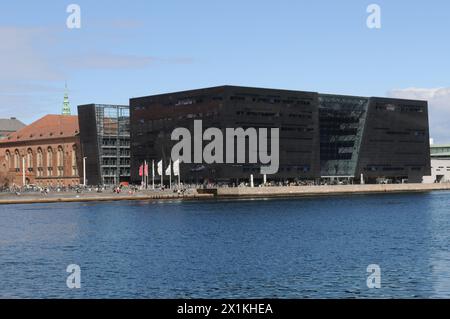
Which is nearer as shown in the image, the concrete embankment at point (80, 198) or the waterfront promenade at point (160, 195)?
the concrete embankment at point (80, 198)

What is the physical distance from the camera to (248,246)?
66.5 meters

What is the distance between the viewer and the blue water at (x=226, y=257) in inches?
1713

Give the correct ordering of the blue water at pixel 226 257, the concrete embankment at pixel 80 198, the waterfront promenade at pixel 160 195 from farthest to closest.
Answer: the waterfront promenade at pixel 160 195, the concrete embankment at pixel 80 198, the blue water at pixel 226 257

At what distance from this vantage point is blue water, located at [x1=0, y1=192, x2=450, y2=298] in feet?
143

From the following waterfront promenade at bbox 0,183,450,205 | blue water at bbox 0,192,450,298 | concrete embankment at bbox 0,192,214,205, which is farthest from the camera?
waterfront promenade at bbox 0,183,450,205

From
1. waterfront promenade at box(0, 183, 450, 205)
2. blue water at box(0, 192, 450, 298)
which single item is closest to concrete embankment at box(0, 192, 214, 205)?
waterfront promenade at box(0, 183, 450, 205)

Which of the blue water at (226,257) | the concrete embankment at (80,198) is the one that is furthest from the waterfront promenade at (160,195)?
the blue water at (226,257)

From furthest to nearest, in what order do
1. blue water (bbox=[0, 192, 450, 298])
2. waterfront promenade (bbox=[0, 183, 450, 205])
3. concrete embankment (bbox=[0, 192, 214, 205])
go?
waterfront promenade (bbox=[0, 183, 450, 205]) < concrete embankment (bbox=[0, 192, 214, 205]) < blue water (bbox=[0, 192, 450, 298])

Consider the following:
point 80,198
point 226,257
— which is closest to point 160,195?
point 80,198

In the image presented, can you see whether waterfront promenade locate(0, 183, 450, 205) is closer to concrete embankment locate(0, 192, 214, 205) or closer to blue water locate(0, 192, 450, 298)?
concrete embankment locate(0, 192, 214, 205)

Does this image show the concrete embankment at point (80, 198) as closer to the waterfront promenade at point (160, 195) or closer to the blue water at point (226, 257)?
the waterfront promenade at point (160, 195)

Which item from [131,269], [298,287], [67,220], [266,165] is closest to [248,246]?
[131,269]
